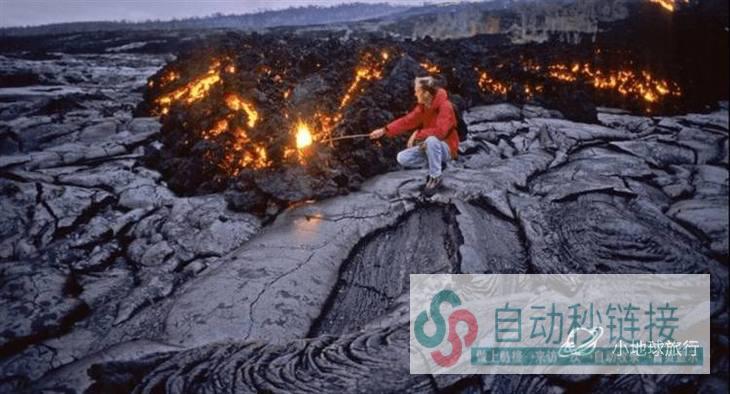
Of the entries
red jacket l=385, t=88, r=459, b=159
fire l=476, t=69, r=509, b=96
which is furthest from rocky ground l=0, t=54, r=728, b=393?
fire l=476, t=69, r=509, b=96

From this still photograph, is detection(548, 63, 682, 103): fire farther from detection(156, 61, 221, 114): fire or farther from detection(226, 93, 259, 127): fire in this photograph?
detection(156, 61, 221, 114): fire

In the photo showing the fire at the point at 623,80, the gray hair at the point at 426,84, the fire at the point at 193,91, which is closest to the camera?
the gray hair at the point at 426,84

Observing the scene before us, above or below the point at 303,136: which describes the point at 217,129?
above

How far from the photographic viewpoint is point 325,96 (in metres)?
8.29

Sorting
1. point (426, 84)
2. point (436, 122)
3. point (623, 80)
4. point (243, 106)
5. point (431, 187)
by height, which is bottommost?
point (431, 187)

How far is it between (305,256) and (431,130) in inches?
103

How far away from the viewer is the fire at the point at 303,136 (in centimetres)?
628

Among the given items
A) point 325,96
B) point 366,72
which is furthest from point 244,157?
point 366,72

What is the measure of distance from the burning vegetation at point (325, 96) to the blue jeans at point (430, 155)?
2.82 feet

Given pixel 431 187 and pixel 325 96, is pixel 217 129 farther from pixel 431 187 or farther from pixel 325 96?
pixel 431 187

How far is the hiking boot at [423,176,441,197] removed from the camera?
562 centimetres

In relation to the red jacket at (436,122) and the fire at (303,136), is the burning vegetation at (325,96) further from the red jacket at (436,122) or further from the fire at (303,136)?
the red jacket at (436,122)

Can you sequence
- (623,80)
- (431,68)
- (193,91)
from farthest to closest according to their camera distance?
(623,80) → (431,68) → (193,91)

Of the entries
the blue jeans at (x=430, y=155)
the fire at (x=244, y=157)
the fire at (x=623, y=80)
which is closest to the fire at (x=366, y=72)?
the fire at (x=244, y=157)
